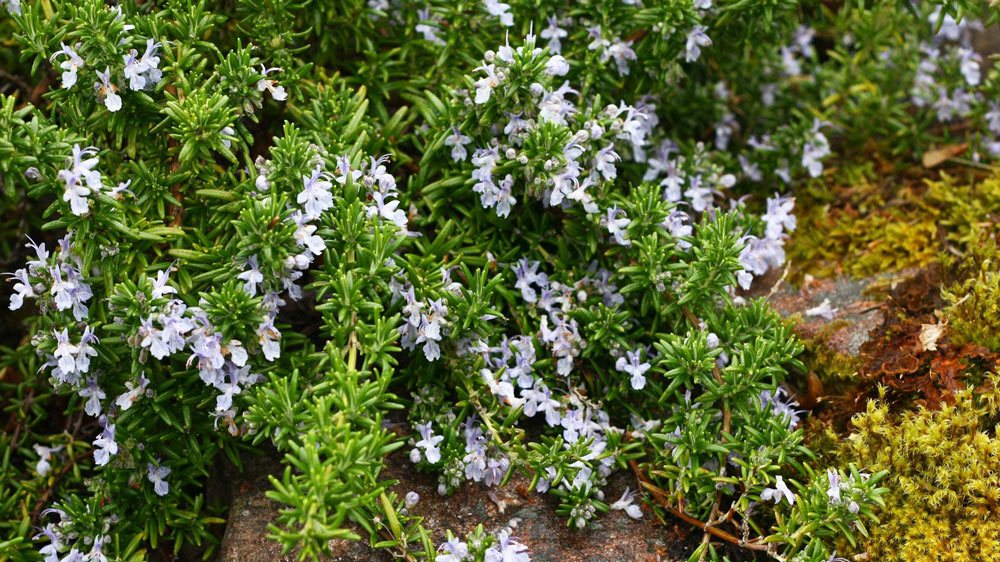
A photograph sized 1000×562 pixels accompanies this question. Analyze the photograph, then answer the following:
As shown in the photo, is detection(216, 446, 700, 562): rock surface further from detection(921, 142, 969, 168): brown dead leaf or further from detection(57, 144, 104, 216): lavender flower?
detection(921, 142, 969, 168): brown dead leaf

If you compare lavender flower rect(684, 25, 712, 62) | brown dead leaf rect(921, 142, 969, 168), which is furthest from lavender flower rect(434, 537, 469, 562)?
brown dead leaf rect(921, 142, 969, 168)

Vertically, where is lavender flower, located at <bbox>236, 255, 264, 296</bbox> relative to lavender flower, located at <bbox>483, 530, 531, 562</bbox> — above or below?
above

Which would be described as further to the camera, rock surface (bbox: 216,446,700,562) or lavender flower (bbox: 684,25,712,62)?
lavender flower (bbox: 684,25,712,62)

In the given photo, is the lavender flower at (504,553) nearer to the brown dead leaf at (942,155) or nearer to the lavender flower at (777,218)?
the lavender flower at (777,218)

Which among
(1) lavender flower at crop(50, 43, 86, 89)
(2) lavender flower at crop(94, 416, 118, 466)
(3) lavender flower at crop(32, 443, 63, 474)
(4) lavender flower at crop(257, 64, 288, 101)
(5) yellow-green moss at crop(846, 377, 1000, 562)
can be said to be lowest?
(3) lavender flower at crop(32, 443, 63, 474)

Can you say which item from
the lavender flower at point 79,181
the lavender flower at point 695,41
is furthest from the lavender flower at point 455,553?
the lavender flower at point 695,41

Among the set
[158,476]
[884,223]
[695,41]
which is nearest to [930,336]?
[884,223]
